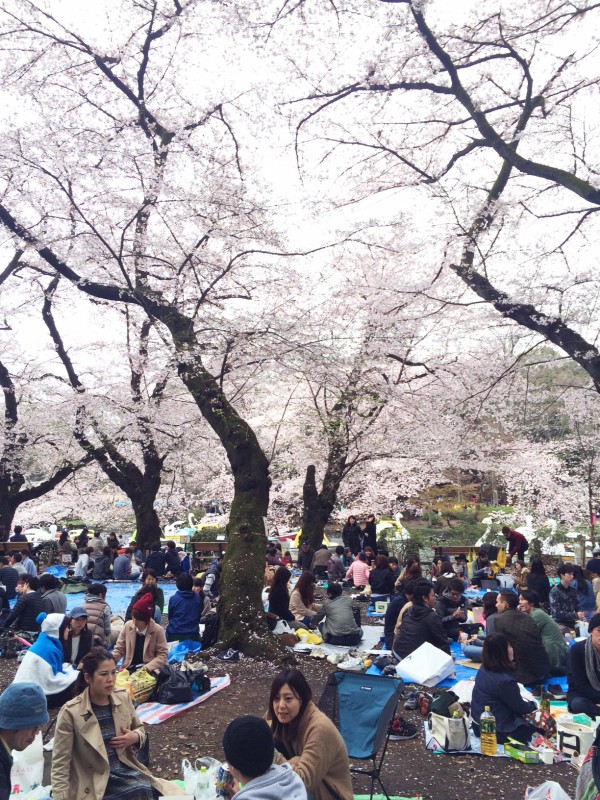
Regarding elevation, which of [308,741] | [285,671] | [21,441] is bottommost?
[308,741]

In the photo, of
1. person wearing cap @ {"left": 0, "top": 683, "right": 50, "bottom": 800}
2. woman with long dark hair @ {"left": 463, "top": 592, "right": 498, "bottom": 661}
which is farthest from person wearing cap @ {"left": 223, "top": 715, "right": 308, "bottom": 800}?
woman with long dark hair @ {"left": 463, "top": 592, "right": 498, "bottom": 661}

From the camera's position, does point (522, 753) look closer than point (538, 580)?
Yes

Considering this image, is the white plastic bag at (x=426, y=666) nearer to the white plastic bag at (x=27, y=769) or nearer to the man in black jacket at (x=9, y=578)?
the white plastic bag at (x=27, y=769)

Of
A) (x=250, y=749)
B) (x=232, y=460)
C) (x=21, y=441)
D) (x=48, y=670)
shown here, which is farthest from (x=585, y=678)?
(x=21, y=441)

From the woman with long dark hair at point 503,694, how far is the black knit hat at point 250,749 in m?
3.01

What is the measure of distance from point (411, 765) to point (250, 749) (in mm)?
2842

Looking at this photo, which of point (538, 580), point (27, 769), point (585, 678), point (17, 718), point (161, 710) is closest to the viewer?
point (17, 718)

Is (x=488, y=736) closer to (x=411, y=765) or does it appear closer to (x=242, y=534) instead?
(x=411, y=765)

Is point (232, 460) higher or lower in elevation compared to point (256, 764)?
higher

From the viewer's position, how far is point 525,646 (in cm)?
645

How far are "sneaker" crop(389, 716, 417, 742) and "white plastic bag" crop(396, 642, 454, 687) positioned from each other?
1.40m

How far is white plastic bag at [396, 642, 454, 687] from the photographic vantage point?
21.9 ft

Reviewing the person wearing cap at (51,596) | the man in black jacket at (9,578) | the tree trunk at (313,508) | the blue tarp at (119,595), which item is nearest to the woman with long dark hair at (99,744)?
the person wearing cap at (51,596)

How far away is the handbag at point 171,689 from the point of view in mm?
5957
